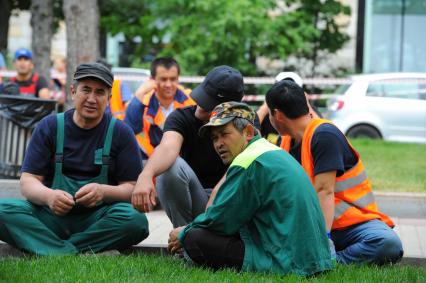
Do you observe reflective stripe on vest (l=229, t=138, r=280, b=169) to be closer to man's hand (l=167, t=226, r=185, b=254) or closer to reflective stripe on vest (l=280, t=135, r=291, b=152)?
man's hand (l=167, t=226, r=185, b=254)

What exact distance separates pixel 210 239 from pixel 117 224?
3.44ft

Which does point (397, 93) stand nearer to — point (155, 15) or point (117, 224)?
point (155, 15)

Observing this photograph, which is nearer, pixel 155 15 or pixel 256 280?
pixel 256 280

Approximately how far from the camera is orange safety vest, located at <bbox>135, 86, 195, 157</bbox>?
9.52 m

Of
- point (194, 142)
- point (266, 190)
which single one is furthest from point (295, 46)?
point (266, 190)

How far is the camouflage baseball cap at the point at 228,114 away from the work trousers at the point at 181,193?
3.28ft

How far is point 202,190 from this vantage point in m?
6.93

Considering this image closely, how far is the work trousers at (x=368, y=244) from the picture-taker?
633 centimetres

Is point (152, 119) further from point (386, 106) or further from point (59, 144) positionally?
point (386, 106)

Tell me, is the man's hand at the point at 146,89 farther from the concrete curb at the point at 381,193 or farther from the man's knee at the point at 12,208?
the man's knee at the point at 12,208

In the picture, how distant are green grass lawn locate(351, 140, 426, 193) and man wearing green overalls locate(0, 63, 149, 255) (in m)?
4.92

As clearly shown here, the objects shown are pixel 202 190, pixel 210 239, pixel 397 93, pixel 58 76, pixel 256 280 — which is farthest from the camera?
pixel 58 76

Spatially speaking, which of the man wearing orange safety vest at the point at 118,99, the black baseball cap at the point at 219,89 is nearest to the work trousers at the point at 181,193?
the black baseball cap at the point at 219,89

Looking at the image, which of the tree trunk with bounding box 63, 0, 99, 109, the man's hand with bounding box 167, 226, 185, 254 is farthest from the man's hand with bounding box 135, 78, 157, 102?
the tree trunk with bounding box 63, 0, 99, 109
